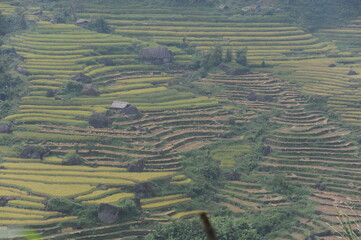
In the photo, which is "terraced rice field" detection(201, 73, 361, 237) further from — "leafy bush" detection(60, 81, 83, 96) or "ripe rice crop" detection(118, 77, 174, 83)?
"leafy bush" detection(60, 81, 83, 96)

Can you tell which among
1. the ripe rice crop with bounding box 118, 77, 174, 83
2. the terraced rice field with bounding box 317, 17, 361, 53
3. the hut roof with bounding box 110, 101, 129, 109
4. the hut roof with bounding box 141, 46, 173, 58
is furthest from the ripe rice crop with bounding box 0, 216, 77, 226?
the terraced rice field with bounding box 317, 17, 361, 53

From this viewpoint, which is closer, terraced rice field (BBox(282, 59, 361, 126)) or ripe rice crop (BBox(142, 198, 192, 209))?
ripe rice crop (BBox(142, 198, 192, 209))

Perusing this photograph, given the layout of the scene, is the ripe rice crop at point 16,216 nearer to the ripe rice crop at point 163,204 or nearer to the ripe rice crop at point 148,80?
the ripe rice crop at point 163,204

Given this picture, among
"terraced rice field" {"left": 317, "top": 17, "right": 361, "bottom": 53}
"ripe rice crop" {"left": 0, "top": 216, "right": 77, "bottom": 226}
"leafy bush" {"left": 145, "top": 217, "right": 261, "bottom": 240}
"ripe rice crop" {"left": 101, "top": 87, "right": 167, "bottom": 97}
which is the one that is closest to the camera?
"leafy bush" {"left": 145, "top": 217, "right": 261, "bottom": 240}

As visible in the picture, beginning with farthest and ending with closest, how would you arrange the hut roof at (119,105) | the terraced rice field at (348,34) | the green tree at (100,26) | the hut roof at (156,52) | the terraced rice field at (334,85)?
the terraced rice field at (348,34) → the green tree at (100,26) → the hut roof at (156,52) → the terraced rice field at (334,85) → the hut roof at (119,105)

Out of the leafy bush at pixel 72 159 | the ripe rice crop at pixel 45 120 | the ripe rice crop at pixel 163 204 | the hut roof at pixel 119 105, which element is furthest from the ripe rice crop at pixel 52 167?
the hut roof at pixel 119 105

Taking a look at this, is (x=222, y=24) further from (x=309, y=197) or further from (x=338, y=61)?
(x=309, y=197)

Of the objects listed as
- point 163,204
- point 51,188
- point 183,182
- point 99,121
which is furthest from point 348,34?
point 51,188
